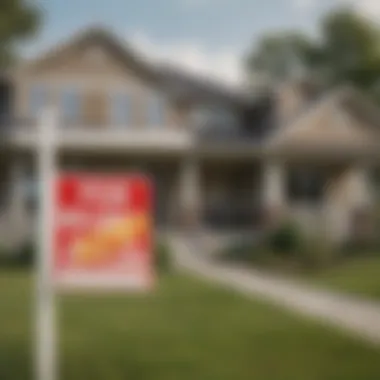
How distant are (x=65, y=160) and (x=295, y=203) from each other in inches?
12.9

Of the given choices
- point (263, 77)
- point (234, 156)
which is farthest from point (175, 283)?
point (263, 77)

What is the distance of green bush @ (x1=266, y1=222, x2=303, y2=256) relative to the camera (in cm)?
104

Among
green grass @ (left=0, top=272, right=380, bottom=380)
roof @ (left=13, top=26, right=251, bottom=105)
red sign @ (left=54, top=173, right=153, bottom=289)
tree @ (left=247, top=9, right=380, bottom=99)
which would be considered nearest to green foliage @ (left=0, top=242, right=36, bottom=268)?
green grass @ (left=0, top=272, right=380, bottom=380)

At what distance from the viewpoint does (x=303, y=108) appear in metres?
0.93

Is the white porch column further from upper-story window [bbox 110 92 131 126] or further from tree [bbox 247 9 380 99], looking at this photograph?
upper-story window [bbox 110 92 131 126]

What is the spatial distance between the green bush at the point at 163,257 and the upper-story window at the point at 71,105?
22 cm

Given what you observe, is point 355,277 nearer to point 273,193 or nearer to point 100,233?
point 273,193

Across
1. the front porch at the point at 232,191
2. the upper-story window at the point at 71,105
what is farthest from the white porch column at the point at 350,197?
the upper-story window at the point at 71,105

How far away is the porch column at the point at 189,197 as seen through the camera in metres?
1.01

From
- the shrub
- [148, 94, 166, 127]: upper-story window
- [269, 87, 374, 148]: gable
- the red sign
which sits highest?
[148, 94, 166, 127]: upper-story window

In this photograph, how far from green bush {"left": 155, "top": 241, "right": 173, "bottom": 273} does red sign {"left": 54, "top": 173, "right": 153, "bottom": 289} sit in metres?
0.21

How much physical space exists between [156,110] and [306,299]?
1.97ft

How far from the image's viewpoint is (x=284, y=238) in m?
1.15

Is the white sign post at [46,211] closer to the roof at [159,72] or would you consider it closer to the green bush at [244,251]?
the roof at [159,72]
